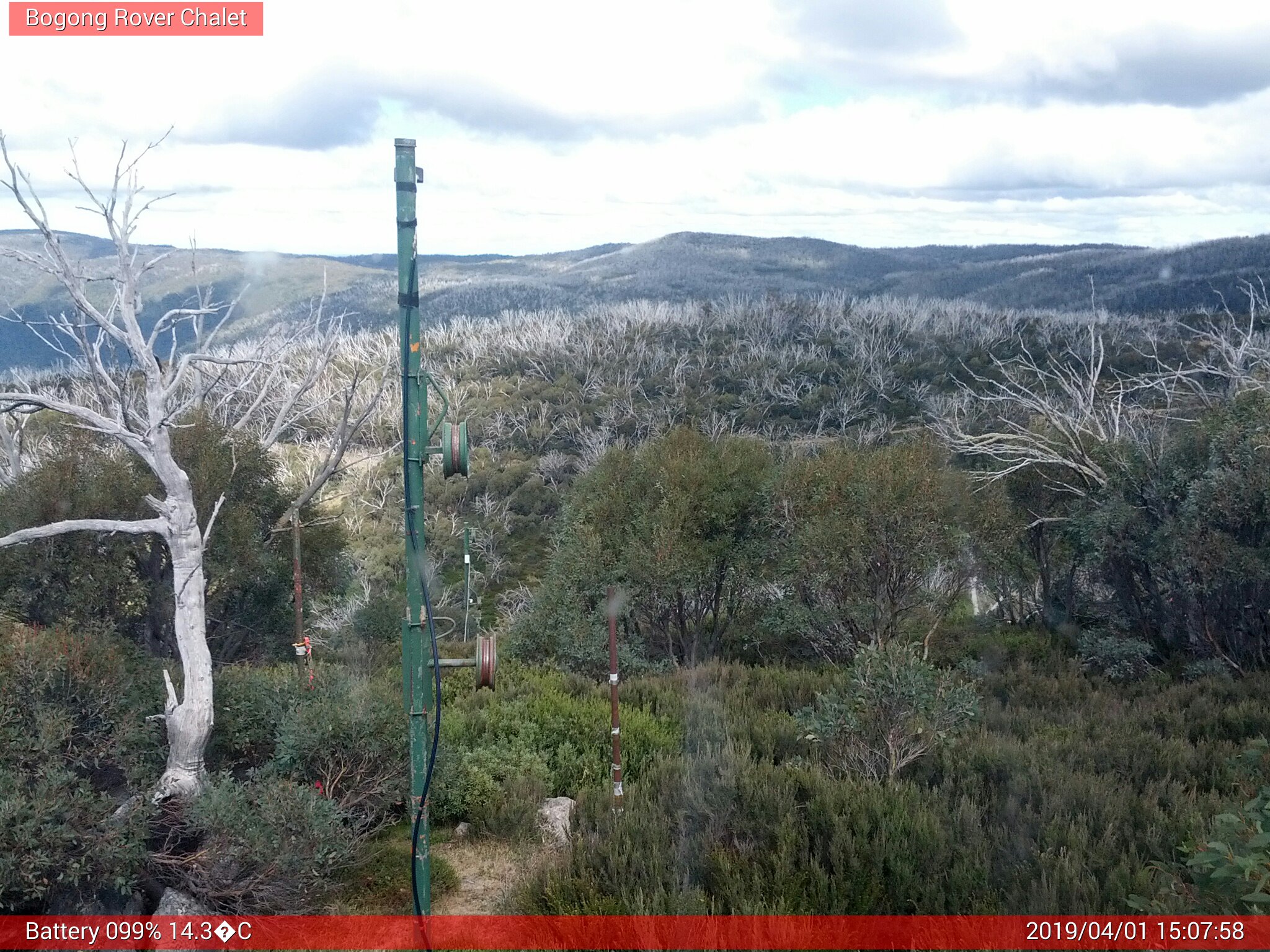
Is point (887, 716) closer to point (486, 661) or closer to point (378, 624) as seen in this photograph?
point (486, 661)

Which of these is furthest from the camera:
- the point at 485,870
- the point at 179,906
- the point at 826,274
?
the point at 826,274

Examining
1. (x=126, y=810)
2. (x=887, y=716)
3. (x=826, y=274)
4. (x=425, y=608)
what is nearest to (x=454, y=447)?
(x=425, y=608)

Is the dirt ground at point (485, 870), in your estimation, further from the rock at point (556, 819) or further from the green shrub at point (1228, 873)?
the green shrub at point (1228, 873)

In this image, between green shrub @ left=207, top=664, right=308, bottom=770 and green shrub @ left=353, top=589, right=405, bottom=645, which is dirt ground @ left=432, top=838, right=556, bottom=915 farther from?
green shrub @ left=353, top=589, right=405, bottom=645

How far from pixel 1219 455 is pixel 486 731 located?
10.3 m

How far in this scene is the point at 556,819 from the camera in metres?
7.17

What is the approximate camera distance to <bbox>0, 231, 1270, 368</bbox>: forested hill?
238 feet

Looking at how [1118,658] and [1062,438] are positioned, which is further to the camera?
[1062,438]

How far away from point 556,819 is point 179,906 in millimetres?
2625

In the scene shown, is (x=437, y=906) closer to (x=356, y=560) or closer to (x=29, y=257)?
(x=29, y=257)

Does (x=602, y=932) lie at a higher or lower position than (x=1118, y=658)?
higher

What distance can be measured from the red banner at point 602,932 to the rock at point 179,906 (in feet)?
0.25

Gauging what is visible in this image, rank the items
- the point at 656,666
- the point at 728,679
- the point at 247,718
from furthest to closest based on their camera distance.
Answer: the point at 656,666
the point at 728,679
the point at 247,718
